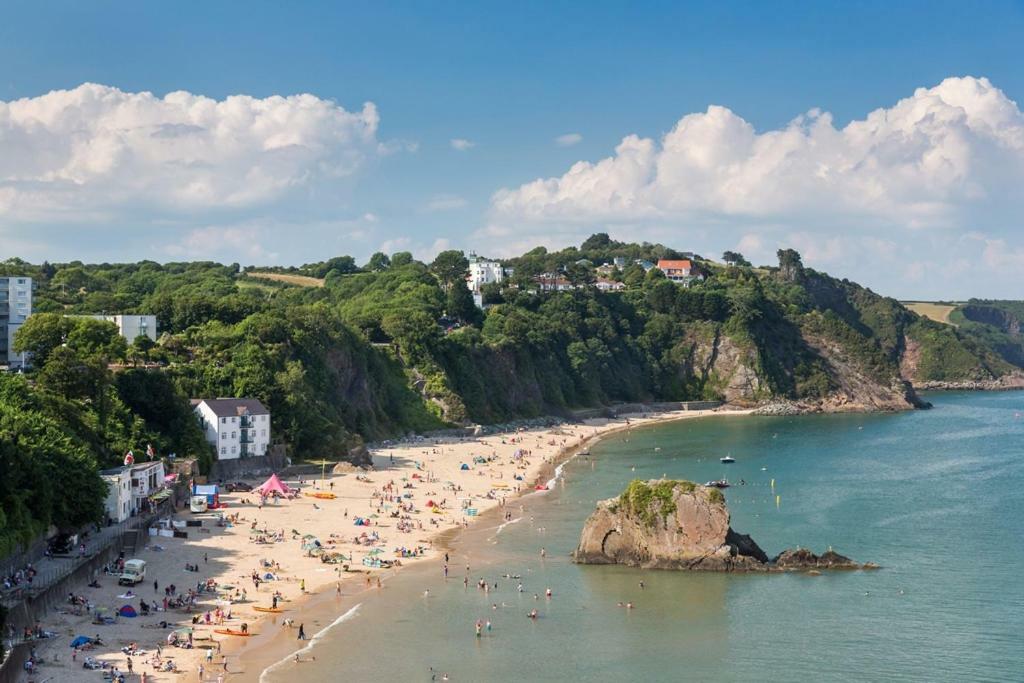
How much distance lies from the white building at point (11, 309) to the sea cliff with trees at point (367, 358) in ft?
30.5

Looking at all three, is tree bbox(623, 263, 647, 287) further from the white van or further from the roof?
the white van

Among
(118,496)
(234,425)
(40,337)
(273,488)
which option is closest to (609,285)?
(234,425)

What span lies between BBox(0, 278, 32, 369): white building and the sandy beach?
3395cm

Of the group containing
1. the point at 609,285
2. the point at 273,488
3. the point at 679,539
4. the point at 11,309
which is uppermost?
the point at 609,285

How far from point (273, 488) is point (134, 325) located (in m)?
34.8

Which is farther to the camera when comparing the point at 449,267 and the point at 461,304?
the point at 449,267

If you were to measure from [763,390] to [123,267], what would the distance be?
10568cm

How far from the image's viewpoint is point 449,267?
166 metres

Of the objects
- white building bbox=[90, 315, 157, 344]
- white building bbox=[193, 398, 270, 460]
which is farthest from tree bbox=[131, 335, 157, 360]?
white building bbox=[193, 398, 270, 460]

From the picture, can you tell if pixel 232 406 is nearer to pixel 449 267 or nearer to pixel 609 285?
pixel 449 267

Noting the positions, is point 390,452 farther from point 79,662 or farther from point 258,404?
point 79,662

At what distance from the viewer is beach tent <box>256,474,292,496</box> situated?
68.2m

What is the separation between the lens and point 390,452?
311 feet

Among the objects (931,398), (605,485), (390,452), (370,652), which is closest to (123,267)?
(390,452)
